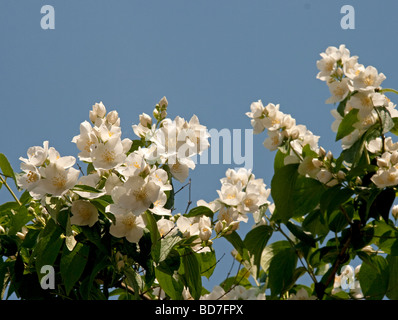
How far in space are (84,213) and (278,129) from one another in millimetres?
753

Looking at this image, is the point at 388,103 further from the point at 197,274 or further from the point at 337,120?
the point at 197,274

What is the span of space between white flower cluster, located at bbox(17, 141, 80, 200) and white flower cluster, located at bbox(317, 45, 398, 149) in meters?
0.89

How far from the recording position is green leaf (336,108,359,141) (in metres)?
1.81

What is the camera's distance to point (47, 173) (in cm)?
145

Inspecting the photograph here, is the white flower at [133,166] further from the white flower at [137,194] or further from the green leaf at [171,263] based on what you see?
the green leaf at [171,263]

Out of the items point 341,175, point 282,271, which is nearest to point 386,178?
point 341,175

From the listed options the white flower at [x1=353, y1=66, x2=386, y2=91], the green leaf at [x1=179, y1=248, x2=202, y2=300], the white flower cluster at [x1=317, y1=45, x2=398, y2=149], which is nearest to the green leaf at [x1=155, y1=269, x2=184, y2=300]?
the green leaf at [x1=179, y1=248, x2=202, y2=300]

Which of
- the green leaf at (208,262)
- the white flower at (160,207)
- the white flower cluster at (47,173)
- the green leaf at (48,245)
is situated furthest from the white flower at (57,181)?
the green leaf at (208,262)

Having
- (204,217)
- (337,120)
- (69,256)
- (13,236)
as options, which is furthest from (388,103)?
(13,236)

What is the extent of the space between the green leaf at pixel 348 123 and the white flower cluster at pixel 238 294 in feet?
1.79

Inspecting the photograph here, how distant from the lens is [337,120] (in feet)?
6.50

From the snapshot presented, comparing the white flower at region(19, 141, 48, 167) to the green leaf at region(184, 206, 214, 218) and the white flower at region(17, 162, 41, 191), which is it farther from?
the green leaf at region(184, 206, 214, 218)

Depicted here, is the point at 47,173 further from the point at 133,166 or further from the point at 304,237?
the point at 304,237

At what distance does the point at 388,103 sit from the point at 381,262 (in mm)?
519
